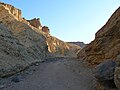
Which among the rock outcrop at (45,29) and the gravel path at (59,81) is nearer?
the gravel path at (59,81)

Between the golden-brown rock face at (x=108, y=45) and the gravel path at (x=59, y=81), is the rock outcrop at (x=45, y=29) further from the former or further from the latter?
the gravel path at (x=59, y=81)

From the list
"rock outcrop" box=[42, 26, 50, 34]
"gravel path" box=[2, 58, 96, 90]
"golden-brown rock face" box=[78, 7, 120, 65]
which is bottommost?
"gravel path" box=[2, 58, 96, 90]

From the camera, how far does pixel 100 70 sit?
14.6m

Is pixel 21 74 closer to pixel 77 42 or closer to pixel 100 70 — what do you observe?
pixel 100 70

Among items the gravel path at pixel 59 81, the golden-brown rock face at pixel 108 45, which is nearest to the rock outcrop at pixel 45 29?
the golden-brown rock face at pixel 108 45

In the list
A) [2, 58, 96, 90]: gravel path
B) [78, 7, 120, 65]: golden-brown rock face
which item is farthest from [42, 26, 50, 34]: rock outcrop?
[2, 58, 96, 90]: gravel path

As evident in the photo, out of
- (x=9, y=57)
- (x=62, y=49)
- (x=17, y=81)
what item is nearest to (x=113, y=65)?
(x=17, y=81)

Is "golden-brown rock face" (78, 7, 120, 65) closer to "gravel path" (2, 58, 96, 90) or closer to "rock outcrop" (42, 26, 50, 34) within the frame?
"gravel path" (2, 58, 96, 90)

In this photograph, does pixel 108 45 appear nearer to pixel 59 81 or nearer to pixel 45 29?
pixel 59 81

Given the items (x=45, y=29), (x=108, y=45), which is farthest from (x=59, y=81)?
(x=45, y=29)

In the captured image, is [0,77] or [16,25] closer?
[0,77]

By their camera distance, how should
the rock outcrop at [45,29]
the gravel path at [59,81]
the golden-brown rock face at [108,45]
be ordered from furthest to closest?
the rock outcrop at [45,29], the golden-brown rock face at [108,45], the gravel path at [59,81]

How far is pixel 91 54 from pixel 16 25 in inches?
1416

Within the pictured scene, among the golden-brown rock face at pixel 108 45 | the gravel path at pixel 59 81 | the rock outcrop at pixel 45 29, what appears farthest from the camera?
the rock outcrop at pixel 45 29
